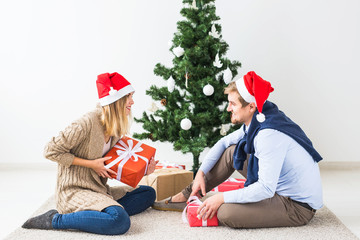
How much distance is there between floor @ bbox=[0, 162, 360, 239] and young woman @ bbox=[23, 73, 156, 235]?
15.2 inches

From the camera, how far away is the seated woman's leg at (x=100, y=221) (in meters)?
2.22

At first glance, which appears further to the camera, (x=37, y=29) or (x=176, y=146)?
(x=37, y=29)

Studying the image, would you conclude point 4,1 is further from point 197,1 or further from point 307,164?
point 307,164

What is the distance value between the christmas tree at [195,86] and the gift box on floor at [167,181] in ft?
0.96

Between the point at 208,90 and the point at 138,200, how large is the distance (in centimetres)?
106

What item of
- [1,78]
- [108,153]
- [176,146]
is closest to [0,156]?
[1,78]

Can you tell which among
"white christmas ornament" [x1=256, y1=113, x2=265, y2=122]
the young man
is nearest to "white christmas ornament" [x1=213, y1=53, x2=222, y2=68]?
the young man

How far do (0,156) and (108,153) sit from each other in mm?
2342

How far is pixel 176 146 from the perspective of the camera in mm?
3379

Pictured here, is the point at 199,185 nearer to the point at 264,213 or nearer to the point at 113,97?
the point at 264,213

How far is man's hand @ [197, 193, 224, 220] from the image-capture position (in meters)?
2.31

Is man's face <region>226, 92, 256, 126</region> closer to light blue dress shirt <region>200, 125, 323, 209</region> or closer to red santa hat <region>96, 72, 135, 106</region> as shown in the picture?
light blue dress shirt <region>200, 125, 323, 209</region>

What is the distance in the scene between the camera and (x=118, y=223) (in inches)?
87.4

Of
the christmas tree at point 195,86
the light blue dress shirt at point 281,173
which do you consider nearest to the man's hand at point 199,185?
the light blue dress shirt at point 281,173
